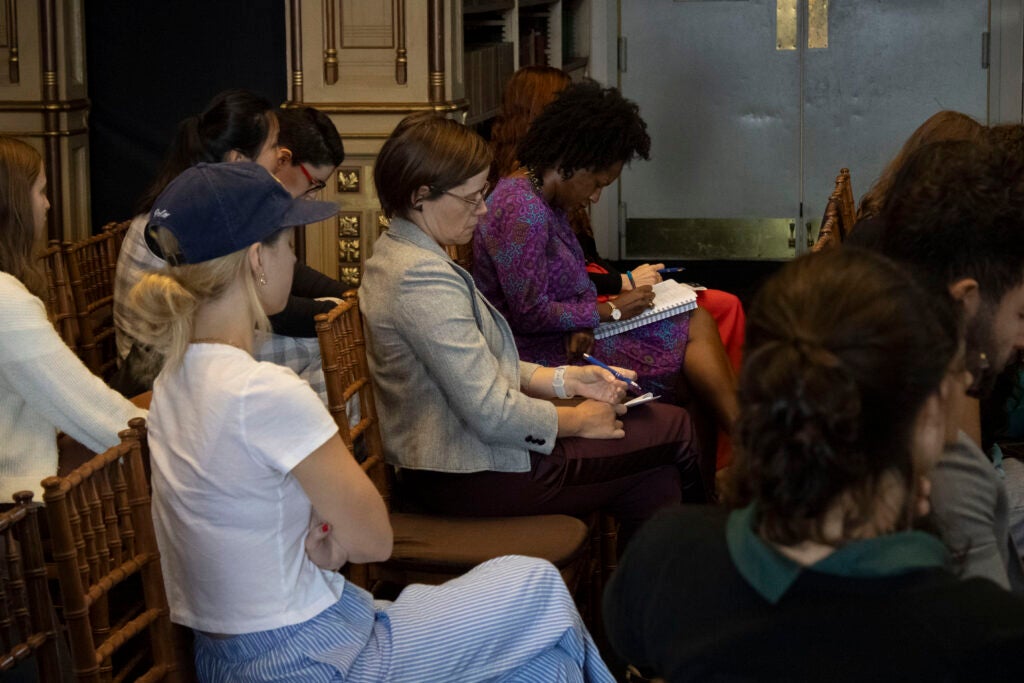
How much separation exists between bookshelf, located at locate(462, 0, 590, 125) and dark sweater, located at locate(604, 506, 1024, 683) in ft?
12.6

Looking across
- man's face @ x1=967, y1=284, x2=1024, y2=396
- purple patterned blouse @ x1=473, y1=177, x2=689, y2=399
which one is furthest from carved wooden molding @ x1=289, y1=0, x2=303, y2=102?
man's face @ x1=967, y1=284, x2=1024, y2=396

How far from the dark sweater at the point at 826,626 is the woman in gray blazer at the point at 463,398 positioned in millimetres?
1436

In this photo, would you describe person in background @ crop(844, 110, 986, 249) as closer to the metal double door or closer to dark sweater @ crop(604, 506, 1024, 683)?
dark sweater @ crop(604, 506, 1024, 683)

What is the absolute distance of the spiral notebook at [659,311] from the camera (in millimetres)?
3592

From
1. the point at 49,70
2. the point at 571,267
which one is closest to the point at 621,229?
the point at 49,70

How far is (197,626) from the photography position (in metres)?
1.93

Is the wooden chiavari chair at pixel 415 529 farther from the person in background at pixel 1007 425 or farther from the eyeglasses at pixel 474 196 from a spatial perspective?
the person in background at pixel 1007 425

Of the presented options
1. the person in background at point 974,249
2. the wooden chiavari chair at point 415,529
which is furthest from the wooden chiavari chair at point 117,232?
the person in background at point 974,249

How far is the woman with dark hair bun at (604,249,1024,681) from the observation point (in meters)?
1.11

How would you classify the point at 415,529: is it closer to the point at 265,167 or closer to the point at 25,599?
the point at 265,167

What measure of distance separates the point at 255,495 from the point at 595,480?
3.69 ft

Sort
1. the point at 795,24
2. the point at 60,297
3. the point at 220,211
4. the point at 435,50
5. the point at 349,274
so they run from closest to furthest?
the point at 220,211 < the point at 60,297 < the point at 435,50 < the point at 349,274 < the point at 795,24

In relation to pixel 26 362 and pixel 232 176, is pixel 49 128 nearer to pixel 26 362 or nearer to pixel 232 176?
pixel 26 362

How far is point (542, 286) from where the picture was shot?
11.2 ft
